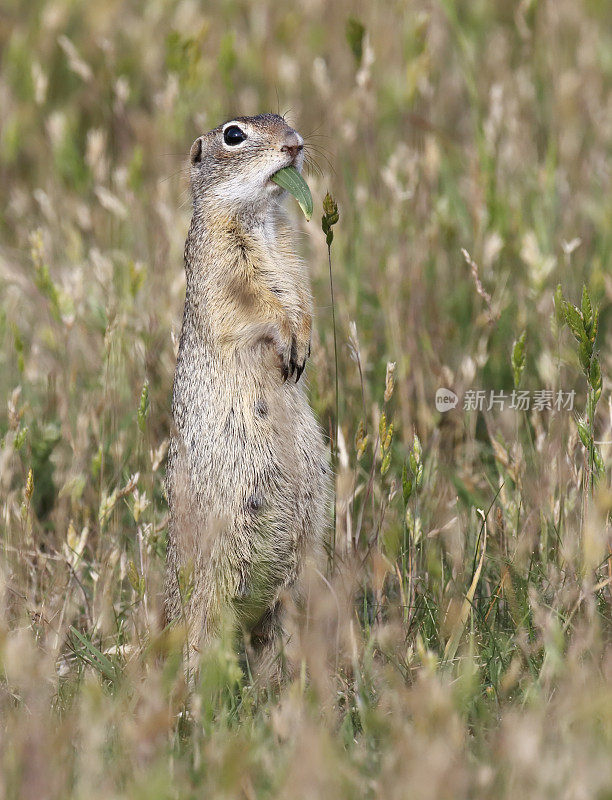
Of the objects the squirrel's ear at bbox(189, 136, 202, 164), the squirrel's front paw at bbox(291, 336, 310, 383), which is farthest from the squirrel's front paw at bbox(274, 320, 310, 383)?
the squirrel's ear at bbox(189, 136, 202, 164)

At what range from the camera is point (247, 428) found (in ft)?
11.4

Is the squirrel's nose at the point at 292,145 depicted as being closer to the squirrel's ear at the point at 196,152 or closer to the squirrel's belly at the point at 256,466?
the squirrel's ear at the point at 196,152

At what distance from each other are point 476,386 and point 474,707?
2.02 metres

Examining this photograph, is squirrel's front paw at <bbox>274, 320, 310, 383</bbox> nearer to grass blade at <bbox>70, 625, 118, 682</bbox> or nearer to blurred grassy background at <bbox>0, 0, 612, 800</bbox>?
blurred grassy background at <bbox>0, 0, 612, 800</bbox>

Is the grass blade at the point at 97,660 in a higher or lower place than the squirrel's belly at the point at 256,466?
lower

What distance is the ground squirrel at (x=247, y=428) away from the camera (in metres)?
3.45

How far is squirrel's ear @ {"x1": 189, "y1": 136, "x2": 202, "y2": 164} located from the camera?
13.3 feet

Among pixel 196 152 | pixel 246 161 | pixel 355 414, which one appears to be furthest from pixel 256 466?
pixel 196 152

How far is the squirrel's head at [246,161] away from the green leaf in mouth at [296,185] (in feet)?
0.07

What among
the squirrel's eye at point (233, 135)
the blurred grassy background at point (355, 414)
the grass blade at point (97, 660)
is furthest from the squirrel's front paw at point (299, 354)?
the grass blade at point (97, 660)

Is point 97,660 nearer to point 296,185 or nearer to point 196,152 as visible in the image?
point 296,185

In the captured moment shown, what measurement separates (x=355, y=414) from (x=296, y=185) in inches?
52.1

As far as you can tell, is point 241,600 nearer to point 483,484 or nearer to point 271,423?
point 271,423

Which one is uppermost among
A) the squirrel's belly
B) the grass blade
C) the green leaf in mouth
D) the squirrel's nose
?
the squirrel's nose
